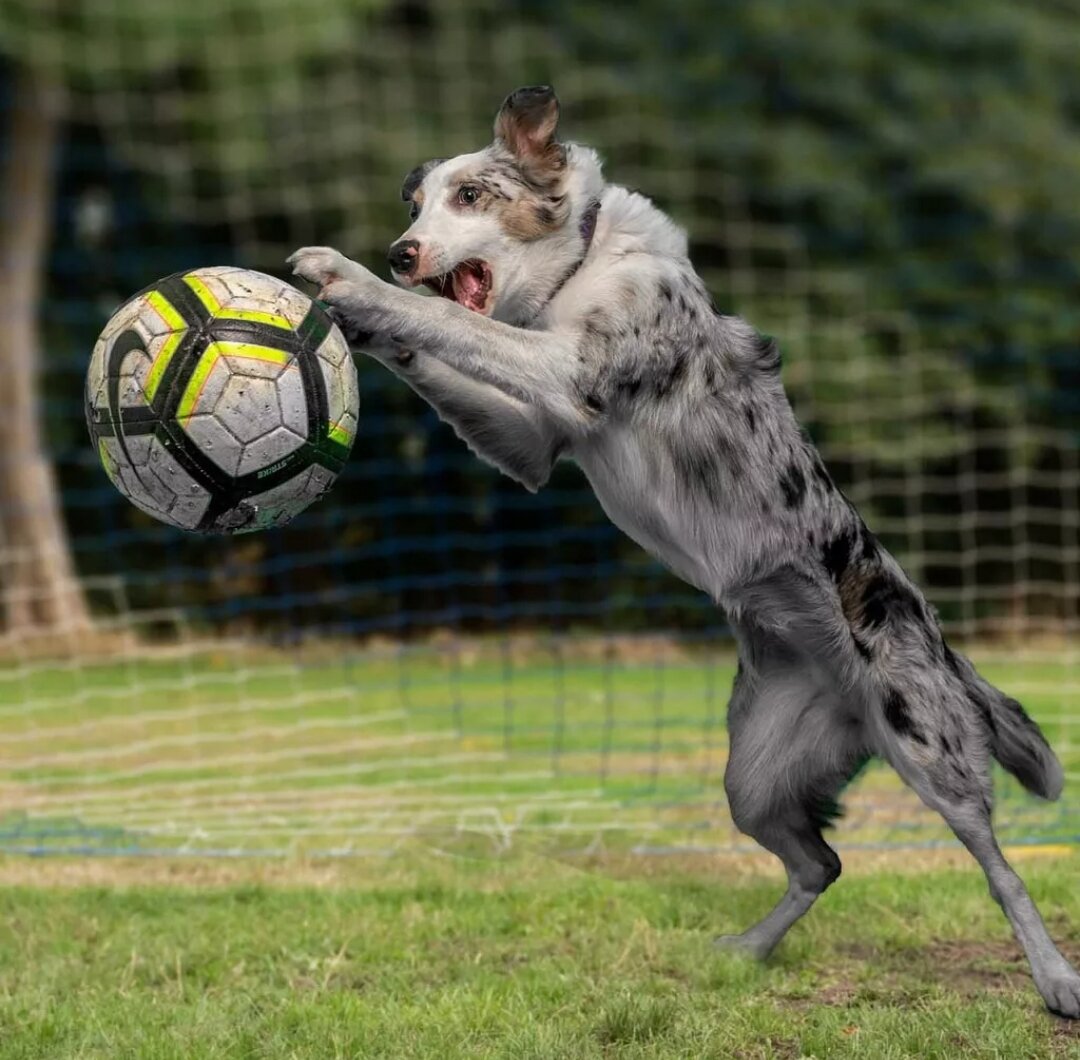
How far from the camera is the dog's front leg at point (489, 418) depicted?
4703 mm

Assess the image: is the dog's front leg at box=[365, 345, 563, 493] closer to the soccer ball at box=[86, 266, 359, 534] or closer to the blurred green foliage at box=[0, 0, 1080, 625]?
the soccer ball at box=[86, 266, 359, 534]

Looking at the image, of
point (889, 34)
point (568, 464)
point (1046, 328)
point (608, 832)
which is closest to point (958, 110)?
point (889, 34)

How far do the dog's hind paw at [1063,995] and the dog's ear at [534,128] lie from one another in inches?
103

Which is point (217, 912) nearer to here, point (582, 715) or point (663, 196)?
point (582, 715)

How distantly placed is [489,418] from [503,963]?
1.68 m

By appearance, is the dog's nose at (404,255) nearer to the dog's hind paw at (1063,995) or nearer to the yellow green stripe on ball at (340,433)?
the yellow green stripe on ball at (340,433)

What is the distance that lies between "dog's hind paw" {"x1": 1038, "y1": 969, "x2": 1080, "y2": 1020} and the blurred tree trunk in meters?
10.8

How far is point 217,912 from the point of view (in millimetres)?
5605

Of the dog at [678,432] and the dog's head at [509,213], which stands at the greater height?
the dog's head at [509,213]

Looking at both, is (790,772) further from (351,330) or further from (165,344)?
(165,344)

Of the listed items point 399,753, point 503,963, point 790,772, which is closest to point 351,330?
point 790,772

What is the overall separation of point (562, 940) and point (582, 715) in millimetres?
5477

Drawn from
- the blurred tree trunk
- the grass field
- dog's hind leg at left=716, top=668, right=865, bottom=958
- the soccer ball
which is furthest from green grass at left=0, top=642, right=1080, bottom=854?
the soccer ball

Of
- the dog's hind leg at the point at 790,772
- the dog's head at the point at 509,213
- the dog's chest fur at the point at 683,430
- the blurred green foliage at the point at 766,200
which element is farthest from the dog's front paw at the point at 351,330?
the blurred green foliage at the point at 766,200
